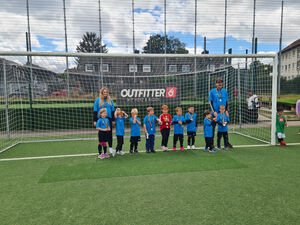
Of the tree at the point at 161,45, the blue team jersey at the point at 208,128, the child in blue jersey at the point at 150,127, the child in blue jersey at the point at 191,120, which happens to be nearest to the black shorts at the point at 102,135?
the child in blue jersey at the point at 150,127

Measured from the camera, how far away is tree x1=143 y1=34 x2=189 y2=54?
1357 centimetres

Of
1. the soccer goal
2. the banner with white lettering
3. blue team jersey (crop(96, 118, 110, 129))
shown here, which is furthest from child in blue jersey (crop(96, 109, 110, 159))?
the banner with white lettering

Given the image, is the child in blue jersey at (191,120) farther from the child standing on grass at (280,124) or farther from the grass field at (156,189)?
the child standing on grass at (280,124)

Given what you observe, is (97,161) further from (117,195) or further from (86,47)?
(86,47)

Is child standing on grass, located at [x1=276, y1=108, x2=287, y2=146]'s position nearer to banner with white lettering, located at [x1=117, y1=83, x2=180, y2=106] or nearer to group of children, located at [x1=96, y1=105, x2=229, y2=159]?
group of children, located at [x1=96, y1=105, x2=229, y2=159]

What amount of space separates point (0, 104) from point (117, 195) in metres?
5.80

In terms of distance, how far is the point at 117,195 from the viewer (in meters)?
3.21

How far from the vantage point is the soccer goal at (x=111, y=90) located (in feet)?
23.4

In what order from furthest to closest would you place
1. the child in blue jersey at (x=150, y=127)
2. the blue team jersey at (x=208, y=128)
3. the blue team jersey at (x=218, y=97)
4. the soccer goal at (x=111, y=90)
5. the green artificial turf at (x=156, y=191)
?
the soccer goal at (x=111, y=90)
the blue team jersey at (x=218, y=97)
the blue team jersey at (x=208, y=128)
the child in blue jersey at (x=150, y=127)
the green artificial turf at (x=156, y=191)

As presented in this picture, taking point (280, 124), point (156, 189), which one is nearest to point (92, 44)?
point (280, 124)

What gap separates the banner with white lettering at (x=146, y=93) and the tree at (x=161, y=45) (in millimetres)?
4820

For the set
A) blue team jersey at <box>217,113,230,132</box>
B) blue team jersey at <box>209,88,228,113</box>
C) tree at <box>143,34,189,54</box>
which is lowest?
blue team jersey at <box>217,113,230,132</box>

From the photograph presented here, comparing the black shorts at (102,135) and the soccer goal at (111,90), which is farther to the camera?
the soccer goal at (111,90)

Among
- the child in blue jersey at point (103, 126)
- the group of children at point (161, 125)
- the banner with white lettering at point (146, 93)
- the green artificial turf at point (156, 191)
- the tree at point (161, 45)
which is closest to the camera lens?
the green artificial turf at point (156, 191)
